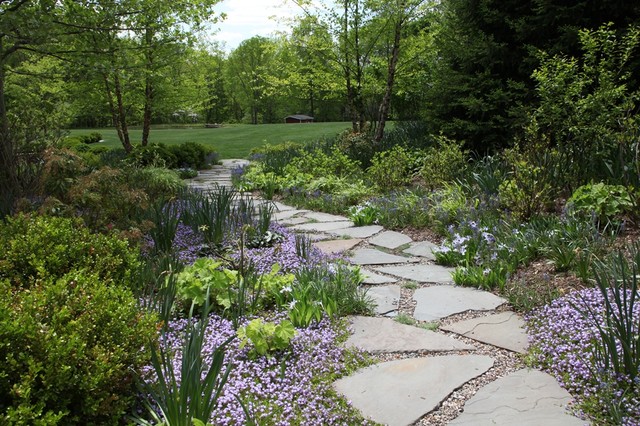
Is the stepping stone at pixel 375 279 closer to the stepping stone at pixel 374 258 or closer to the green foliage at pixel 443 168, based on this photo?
the stepping stone at pixel 374 258

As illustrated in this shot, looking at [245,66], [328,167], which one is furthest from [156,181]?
[245,66]

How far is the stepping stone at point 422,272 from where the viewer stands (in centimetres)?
372

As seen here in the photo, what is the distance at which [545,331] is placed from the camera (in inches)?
103

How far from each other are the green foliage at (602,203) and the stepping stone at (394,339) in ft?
6.50

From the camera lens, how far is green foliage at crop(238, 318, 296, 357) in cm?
244

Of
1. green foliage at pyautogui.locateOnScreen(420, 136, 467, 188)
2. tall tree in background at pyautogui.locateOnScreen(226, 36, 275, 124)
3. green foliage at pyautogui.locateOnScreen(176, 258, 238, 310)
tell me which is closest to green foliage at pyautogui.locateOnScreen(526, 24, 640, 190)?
green foliage at pyautogui.locateOnScreen(420, 136, 467, 188)

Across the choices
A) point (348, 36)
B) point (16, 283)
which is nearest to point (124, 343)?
point (16, 283)

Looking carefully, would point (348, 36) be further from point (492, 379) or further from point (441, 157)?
point (492, 379)

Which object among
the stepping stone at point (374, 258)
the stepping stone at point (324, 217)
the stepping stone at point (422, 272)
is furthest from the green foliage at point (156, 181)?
the stepping stone at point (422, 272)

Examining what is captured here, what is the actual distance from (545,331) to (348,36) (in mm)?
9158

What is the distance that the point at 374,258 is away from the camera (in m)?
4.28

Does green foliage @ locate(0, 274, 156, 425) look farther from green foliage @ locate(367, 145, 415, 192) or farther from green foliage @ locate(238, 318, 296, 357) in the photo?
green foliage @ locate(367, 145, 415, 192)

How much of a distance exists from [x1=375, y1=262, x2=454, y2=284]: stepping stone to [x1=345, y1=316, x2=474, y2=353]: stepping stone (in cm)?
86

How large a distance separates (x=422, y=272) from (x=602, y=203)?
1566mm
